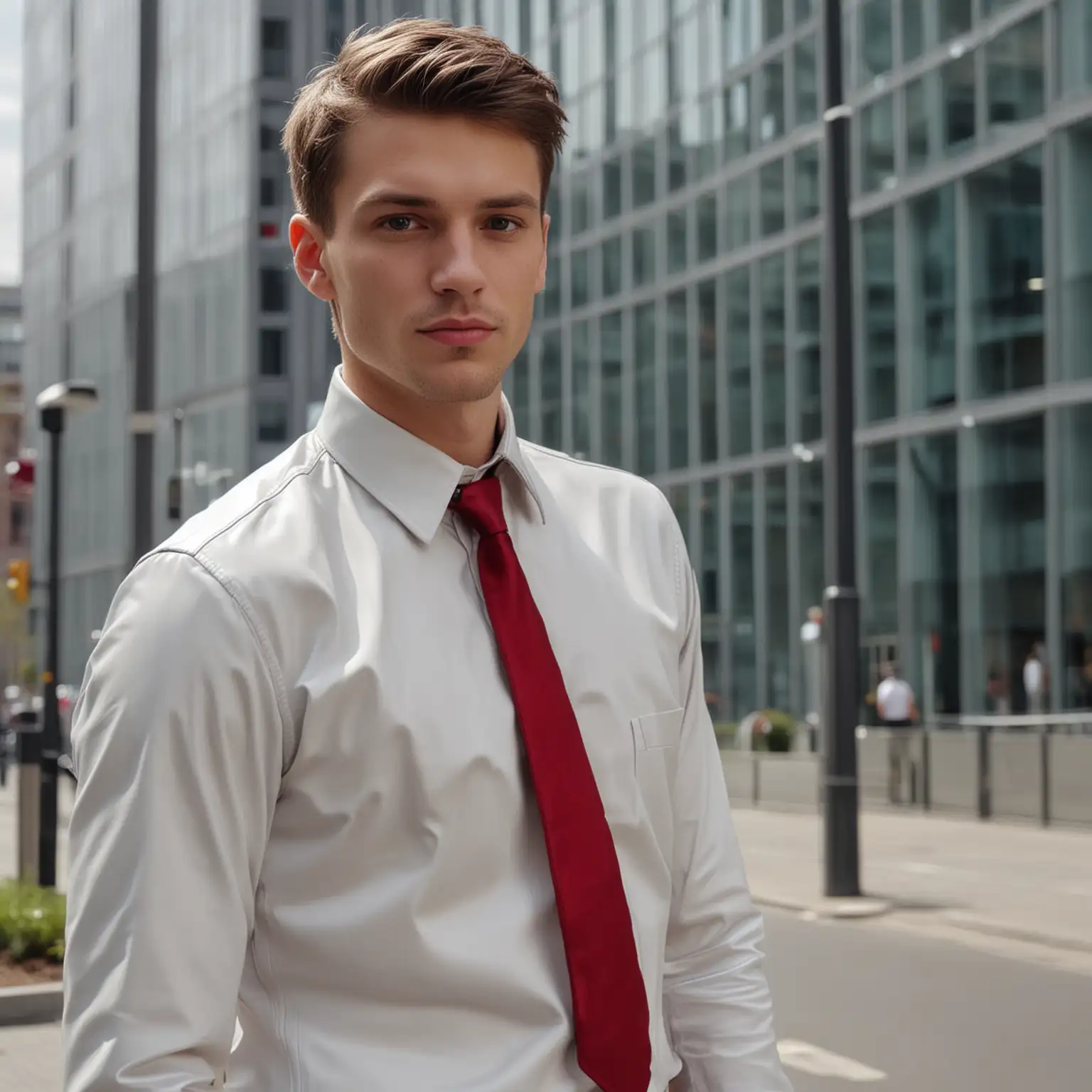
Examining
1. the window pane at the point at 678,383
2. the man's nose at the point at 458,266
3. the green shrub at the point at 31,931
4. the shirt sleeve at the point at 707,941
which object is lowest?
the green shrub at the point at 31,931

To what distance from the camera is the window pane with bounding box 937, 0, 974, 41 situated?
2839 cm

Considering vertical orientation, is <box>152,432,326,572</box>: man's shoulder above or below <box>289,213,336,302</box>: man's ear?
below

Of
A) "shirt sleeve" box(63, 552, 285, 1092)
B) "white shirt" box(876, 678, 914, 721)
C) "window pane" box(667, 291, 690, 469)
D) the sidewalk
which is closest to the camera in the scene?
"shirt sleeve" box(63, 552, 285, 1092)

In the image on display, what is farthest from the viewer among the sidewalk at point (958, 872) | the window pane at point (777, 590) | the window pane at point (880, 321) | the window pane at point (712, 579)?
the window pane at point (712, 579)

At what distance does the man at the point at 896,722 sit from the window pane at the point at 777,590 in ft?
17.1

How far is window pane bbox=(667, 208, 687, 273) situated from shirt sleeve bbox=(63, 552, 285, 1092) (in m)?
35.8

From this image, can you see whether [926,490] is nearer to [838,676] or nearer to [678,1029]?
[838,676]

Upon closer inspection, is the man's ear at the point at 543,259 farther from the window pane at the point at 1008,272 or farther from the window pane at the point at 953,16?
the window pane at the point at 953,16

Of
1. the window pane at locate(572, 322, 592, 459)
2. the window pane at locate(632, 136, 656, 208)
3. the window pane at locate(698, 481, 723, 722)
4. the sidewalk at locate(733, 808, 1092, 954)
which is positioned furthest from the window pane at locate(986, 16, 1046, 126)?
the window pane at locate(572, 322, 592, 459)

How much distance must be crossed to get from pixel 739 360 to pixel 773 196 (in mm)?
2989

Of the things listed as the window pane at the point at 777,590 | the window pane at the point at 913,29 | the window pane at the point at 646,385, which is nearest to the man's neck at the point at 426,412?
the window pane at the point at 913,29

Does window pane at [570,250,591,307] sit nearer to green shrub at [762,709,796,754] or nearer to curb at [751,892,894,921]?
green shrub at [762,709,796,754]

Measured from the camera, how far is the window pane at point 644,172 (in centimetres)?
3800

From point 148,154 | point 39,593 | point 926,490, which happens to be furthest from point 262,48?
point 148,154
